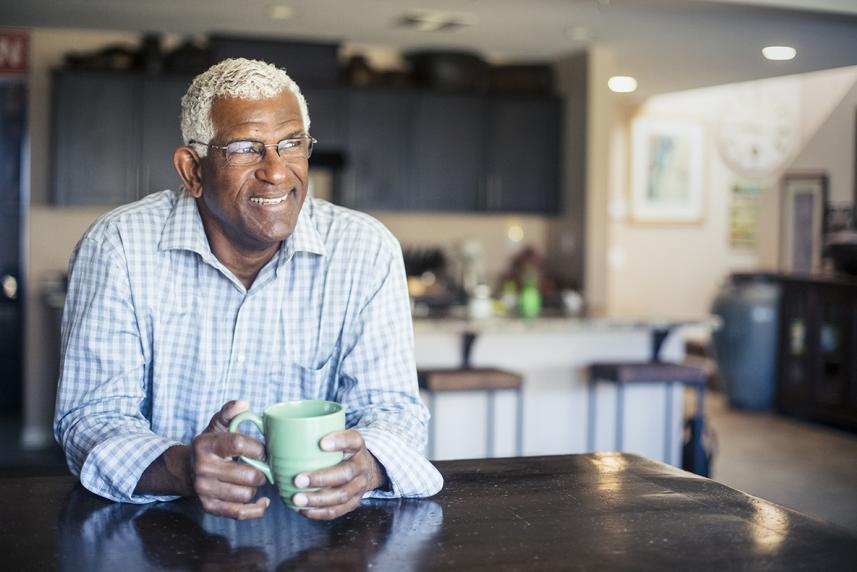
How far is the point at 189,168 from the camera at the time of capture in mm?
1689

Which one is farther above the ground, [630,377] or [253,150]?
[253,150]

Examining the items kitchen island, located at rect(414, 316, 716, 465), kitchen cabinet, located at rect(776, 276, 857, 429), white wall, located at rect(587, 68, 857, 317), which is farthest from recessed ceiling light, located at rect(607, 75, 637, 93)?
kitchen island, located at rect(414, 316, 716, 465)

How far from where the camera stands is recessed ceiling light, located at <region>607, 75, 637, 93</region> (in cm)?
718

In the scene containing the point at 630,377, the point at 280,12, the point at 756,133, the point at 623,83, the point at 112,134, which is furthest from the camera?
the point at 623,83

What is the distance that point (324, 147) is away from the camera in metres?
6.19

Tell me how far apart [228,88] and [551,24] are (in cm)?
416

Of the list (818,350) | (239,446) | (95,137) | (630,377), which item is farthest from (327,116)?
(239,446)

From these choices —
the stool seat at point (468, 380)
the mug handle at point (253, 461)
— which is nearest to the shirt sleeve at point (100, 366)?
the mug handle at point (253, 461)

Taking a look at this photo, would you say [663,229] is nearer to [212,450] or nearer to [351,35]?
[351,35]

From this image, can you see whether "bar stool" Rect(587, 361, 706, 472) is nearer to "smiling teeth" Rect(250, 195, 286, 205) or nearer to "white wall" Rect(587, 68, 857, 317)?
"smiling teeth" Rect(250, 195, 286, 205)

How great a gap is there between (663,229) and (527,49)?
369cm

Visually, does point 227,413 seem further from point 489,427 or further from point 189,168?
point 489,427

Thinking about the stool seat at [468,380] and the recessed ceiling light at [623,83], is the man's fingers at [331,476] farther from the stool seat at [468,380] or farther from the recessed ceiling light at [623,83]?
the recessed ceiling light at [623,83]

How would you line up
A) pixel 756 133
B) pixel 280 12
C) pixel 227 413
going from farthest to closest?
pixel 756 133 < pixel 280 12 < pixel 227 413
